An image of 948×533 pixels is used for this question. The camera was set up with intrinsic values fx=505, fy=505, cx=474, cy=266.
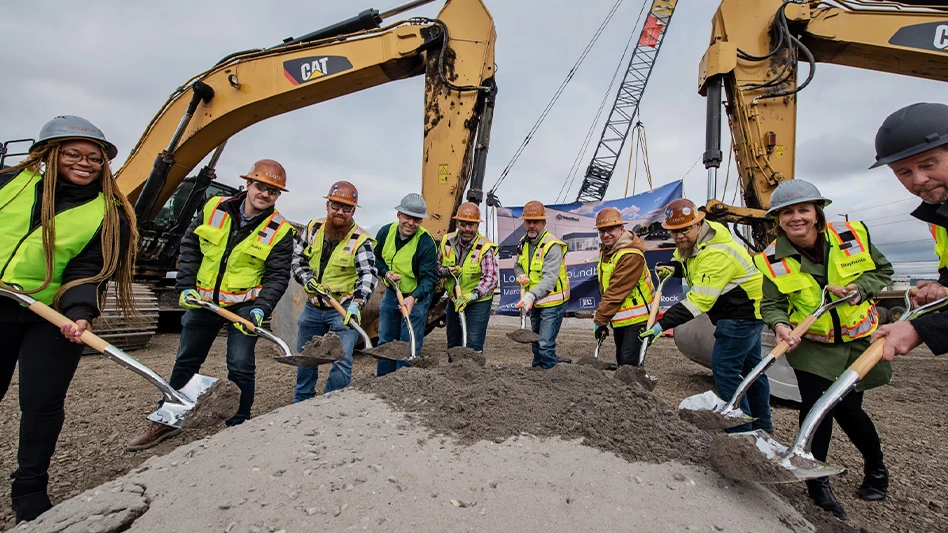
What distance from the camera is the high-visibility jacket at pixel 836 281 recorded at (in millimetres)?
2537

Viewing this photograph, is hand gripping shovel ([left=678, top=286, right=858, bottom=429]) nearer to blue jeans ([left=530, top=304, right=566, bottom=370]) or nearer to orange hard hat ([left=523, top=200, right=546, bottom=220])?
blue jeans ([left=530, top=304, right=566, bottom=370])

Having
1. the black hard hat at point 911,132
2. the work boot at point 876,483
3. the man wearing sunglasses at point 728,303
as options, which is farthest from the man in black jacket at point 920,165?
the man wearing sunglasses at point 728,303

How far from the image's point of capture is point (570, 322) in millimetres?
11008

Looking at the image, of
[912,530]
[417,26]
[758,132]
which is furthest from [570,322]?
[912,530]

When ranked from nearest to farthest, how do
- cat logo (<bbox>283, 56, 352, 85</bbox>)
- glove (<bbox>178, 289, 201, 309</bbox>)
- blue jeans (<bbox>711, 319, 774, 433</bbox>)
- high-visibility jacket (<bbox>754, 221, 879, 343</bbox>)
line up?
high-visibility jacket (<bbox>754, 221, 879, 343</bbox>) < glove (<bbox>178, 289, 201, 309</bbox>) < blue jeans (<bbox>711, 319, 774, 433</bbox>) < cat logo (<bbox>283, 56, 352, 85</bbox>)

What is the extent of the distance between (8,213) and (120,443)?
5.74ft

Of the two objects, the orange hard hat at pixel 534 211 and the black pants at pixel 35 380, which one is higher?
the orange hard hat at pixel 534 211

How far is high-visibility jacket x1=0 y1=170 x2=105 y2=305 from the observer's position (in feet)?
7.03

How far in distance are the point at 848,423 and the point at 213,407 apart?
3220mm

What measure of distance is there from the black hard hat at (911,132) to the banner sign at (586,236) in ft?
25.2

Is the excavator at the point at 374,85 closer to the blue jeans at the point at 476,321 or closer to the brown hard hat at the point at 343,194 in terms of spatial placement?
the blue jeans at the point at 476,321

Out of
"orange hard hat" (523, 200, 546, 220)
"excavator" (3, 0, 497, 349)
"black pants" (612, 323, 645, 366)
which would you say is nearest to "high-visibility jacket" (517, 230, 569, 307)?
"orange hard hat" (523, 200, 546, 220)

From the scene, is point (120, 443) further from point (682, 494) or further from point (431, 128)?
point (431, 128)

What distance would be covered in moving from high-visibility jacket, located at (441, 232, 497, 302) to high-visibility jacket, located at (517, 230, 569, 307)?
0.34 meters
